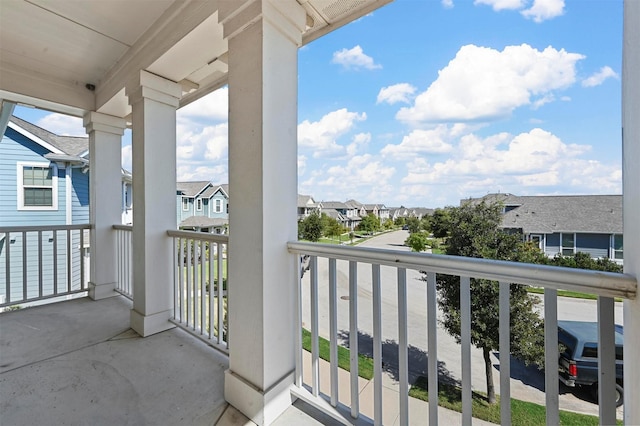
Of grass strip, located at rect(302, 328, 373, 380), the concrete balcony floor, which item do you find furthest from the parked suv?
grass strip, located at rect(302, 328, 373, 380)

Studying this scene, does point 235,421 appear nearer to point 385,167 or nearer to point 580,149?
point 580,149

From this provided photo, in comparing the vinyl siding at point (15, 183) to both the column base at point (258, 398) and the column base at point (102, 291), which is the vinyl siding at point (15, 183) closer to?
the column base at point (102, 291)

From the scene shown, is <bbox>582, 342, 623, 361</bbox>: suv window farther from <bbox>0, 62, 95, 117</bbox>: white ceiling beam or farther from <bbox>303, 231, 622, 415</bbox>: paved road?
<bbox>0, 62, 95, 117</bbox>: white ceiling beam

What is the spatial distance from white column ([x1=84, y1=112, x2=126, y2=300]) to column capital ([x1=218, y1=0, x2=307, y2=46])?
267 centimetres

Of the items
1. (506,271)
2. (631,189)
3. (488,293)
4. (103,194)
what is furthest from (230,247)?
(103,194)

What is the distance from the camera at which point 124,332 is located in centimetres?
251

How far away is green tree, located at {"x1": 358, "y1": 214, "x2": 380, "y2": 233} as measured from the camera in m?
2.83

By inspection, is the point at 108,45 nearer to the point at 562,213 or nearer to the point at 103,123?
the point at 103,123

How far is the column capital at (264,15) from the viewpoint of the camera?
1.44 m

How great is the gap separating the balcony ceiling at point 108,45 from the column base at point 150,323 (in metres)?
2.14

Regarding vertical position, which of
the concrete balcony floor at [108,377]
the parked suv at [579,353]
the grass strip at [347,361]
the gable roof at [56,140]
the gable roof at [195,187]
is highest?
the gable roof at [56,140]

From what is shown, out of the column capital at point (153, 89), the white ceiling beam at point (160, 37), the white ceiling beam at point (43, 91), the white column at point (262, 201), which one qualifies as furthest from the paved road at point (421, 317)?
the white ceiling beam at point (43, 91)

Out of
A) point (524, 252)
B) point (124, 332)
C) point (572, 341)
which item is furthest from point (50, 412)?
point (524, 252)

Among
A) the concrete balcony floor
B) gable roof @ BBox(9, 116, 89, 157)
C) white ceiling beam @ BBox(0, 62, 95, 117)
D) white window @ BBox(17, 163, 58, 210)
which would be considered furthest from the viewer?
gable roof @ BBox(9, 116, 89, 157)
